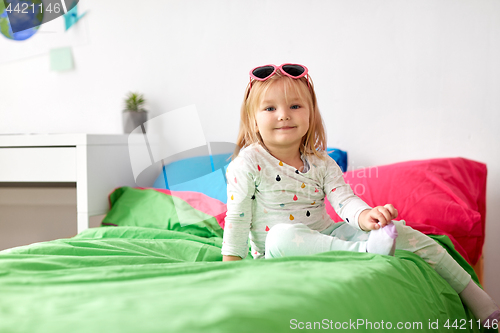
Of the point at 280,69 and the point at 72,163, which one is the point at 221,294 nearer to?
the point at 280,69

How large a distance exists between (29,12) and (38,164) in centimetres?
99

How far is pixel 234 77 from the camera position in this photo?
6.43 feet

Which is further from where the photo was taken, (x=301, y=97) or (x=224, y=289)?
(x=301, y=97)

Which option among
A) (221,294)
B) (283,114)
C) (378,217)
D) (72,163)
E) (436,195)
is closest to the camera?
(221,294)

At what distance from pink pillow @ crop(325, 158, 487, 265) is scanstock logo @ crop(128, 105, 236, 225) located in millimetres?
594

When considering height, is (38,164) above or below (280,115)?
below

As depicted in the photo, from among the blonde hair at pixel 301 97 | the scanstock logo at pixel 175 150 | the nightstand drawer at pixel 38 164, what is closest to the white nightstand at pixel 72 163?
the nightstand drawer at pixel 38 164

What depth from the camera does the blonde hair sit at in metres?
1.11

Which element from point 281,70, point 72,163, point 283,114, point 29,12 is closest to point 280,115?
point 283,114

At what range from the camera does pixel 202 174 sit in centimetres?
174

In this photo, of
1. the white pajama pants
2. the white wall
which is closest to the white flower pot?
the white wall

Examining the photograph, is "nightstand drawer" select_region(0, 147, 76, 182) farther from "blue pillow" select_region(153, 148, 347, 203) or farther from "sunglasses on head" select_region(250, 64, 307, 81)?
"sunglasses on head" select_region(250, 64, 307, 81)

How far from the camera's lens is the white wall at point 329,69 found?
162cm

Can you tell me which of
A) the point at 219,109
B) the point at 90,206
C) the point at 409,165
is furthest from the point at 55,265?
the point at 219,109
